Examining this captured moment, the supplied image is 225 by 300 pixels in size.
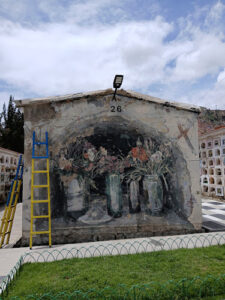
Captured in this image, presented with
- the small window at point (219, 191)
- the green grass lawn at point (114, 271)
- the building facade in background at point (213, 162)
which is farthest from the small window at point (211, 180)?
the green grass lawn at point (114, 271)

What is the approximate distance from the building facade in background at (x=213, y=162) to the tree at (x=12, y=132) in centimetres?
1973

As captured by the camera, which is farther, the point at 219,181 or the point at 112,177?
the point at 219,181

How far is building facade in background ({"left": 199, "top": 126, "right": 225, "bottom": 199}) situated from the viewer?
1367 cm

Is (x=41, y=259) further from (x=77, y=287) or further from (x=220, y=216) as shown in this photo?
(x=220, y=216)

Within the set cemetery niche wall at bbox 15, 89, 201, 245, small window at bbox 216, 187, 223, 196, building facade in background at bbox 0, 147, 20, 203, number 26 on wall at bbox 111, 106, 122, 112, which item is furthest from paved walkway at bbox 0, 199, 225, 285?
building facade in background at bbox 0, 147, 20, 203

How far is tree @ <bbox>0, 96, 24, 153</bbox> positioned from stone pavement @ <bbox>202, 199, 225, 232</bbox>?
842 inches

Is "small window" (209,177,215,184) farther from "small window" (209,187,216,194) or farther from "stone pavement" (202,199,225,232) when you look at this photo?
"stone pavement" (202,199,225,232)

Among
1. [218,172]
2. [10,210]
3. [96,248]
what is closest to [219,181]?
[218,172]

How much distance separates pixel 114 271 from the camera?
14.6 ft

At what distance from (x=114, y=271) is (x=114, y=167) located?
3.38m

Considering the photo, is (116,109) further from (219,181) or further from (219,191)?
(219,191)

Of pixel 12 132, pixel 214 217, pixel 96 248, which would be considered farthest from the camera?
pixel 12 132

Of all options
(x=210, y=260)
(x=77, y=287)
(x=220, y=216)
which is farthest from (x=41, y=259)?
(x=220, y=216)

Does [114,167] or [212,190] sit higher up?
[114,167]
